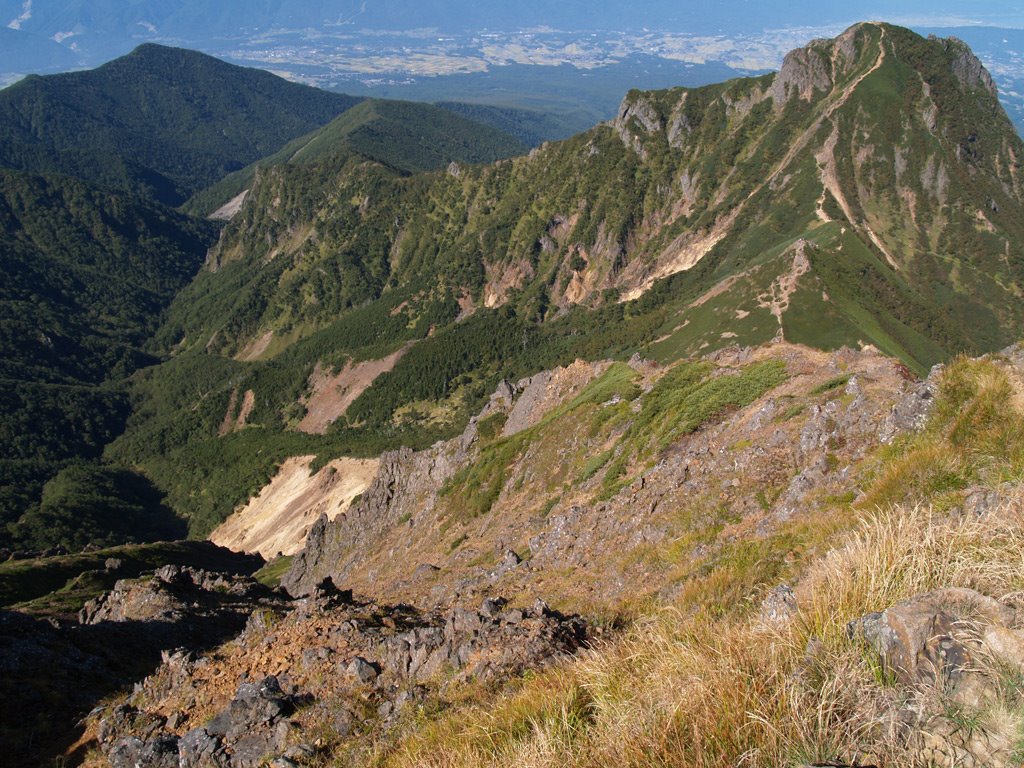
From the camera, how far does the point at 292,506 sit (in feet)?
322

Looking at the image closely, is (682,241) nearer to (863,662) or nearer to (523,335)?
(523,335)

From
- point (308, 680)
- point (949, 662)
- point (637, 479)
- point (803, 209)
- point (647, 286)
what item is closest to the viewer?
point (949, 662)

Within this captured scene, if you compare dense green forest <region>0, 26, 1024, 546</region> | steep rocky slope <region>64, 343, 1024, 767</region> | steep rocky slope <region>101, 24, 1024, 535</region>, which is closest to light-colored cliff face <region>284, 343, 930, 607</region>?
steep rocky slope <region>64, 343, 1024, 767</region>

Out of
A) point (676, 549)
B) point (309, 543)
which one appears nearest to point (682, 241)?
point (309, 543)

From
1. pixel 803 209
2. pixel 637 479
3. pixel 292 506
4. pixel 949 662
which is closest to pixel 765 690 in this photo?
pixel 949 662

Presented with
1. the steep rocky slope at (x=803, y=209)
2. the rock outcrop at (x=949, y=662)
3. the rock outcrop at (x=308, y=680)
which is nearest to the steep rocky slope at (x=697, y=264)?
the steep rocky slope at (x=803, y=209)

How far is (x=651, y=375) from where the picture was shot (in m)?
37.8

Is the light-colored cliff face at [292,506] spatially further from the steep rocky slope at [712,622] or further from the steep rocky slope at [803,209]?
the steep rocky slope at [712,622]

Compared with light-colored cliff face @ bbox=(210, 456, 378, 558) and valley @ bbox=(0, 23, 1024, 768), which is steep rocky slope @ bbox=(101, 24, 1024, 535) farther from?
light-colored cliff face @ bbox=(210, 456, 378, 558)

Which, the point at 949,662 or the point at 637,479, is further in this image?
the point at 637,479

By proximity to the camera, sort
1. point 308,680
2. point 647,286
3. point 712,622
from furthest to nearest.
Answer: point 647,286
point 308,680
point 712,622

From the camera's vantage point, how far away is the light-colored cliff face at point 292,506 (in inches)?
3469

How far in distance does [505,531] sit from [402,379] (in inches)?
4689

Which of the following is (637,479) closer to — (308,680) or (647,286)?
(308,680)
